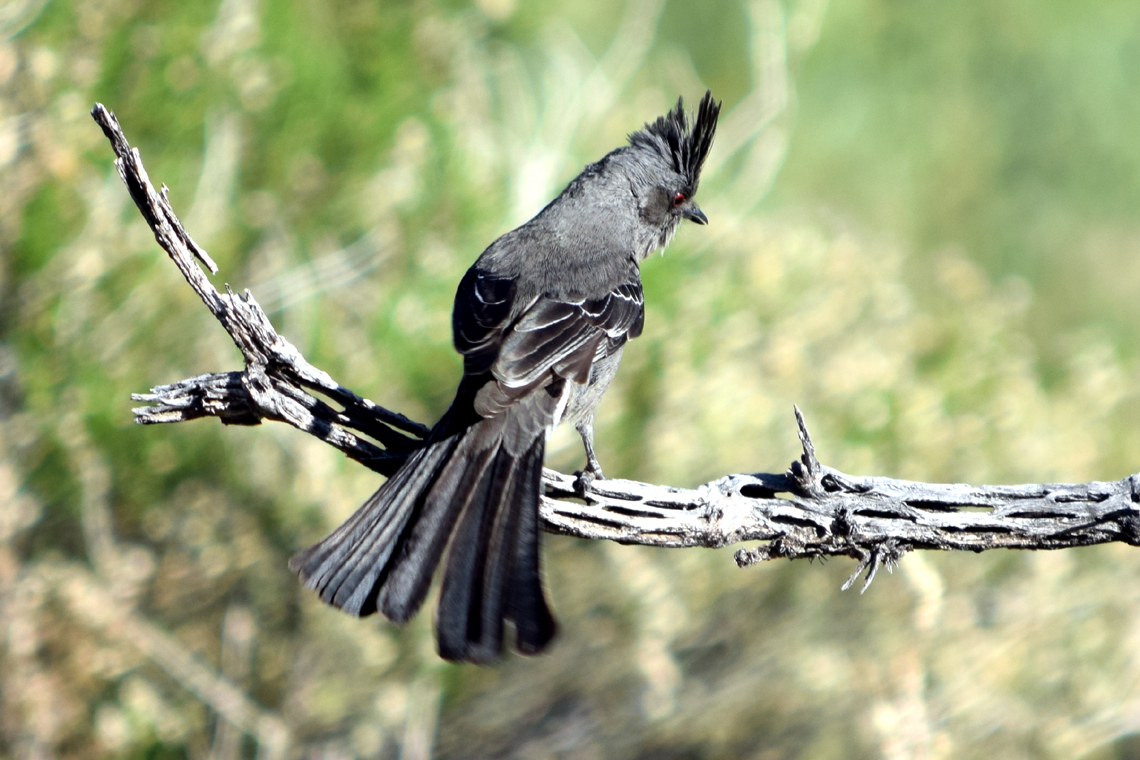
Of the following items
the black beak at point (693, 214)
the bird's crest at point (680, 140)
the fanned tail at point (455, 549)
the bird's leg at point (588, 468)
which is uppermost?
the bird's crest at point (680, 140)

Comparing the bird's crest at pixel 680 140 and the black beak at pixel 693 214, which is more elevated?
the bird's crest at pixel 680 140

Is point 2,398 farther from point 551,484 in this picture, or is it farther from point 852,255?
point 852,255

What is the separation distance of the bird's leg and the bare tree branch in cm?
4

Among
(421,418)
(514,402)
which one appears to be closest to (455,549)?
(514,402)

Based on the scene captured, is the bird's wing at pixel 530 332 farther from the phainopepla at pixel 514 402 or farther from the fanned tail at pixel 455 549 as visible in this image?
the fanned tail at pixel 455 549

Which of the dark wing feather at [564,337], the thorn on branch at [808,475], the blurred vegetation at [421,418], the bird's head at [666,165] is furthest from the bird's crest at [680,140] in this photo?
the thorn on branch at [808,475]

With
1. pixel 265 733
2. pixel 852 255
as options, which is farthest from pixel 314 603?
pixel 852 255

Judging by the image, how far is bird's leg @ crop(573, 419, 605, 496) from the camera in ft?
10.2

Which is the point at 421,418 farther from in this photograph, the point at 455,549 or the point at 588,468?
the point at 455,549

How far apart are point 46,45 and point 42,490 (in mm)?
2060

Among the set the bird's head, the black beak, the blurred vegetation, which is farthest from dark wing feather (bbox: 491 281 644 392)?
the blurred vegetation

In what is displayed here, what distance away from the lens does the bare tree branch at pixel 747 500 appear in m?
2.81

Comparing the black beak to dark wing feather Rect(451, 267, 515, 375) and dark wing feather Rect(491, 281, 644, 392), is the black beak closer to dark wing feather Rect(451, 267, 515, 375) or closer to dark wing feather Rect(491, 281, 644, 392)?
dark wing feather Rect(491, 281, 644, 392)

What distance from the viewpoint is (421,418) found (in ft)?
18.0
